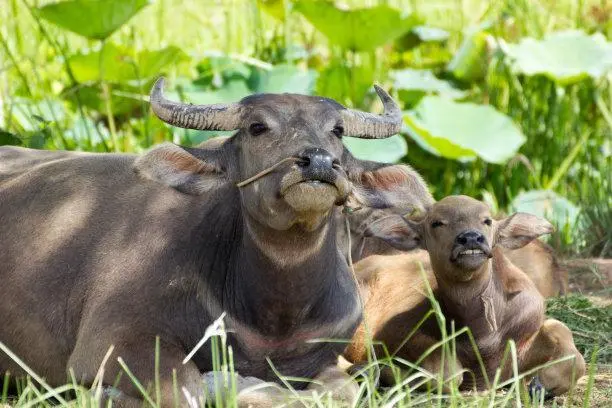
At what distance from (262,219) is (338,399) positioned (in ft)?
2.93

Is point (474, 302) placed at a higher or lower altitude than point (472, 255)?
lower

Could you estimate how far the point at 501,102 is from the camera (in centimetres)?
1169

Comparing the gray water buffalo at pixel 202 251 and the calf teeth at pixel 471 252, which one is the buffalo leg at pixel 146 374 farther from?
the calf teeth at pixel 471 252

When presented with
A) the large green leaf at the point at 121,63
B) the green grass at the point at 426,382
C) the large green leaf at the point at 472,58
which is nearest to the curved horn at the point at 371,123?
the green grass at the point at 426,382

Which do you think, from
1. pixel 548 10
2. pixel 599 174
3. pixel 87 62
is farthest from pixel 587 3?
pixel 87 62

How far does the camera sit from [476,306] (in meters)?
6.40

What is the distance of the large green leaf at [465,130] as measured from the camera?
10.4 m

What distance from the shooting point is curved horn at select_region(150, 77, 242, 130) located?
5559 mm

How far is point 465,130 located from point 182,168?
5.28 m

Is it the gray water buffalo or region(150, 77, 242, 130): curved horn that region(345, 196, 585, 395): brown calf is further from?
region(150, 77, 242, 130): curved horn

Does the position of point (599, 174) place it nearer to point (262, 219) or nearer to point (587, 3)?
point (587, 3)

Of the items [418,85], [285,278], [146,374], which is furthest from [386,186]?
[418,85]

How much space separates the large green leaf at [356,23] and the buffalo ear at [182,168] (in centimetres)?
424

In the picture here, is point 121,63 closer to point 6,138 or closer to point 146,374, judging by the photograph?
point 6,138
